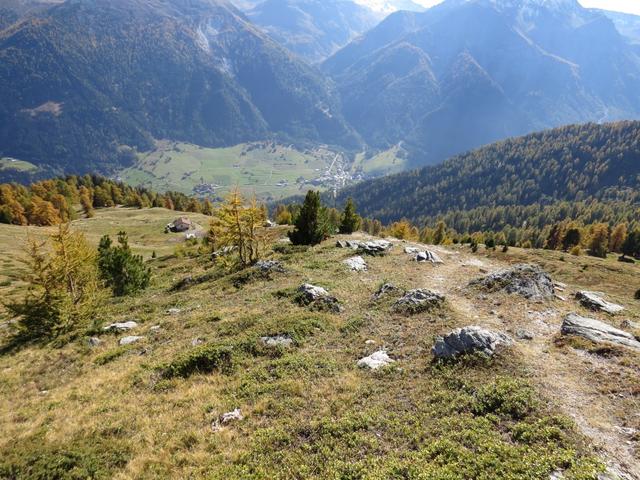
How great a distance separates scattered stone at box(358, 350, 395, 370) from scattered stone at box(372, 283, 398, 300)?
1033 centimetres

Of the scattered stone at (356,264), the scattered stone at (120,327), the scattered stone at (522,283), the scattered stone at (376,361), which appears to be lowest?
the scattered stone at (120,327)

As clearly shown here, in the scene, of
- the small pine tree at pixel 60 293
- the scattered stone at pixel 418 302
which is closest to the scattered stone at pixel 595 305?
the scattered stone at pixel 418 302

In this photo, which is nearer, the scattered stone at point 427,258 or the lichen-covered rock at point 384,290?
the lichen-covered rock at point 384,290

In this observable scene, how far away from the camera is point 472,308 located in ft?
96.4

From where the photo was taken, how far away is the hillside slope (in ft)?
45.6

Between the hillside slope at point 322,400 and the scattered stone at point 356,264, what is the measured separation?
11.2m

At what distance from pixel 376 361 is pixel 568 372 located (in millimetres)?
10373

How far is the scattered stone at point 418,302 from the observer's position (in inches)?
1120

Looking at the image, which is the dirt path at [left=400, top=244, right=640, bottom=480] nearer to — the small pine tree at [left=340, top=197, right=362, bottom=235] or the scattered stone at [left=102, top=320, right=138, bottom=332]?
the scattered stone at [left=102, top=320, right=138, bottom=332]

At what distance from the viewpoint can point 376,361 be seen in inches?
846

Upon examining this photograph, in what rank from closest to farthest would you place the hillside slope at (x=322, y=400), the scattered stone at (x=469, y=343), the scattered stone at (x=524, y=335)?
the hillside slope at (x=322, y=400) < the scattered stone at (x=469, y=343) < the scattered stone at (x=524, y=335)

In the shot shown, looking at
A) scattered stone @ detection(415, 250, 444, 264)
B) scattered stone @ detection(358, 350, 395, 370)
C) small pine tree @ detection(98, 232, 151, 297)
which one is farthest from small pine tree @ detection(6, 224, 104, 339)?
scattered stone @ detection(415, 250, 444, 264)

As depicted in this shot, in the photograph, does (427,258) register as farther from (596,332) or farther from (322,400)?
(322,400)

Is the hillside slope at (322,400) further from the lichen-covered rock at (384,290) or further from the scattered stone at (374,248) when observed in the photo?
the scattered stone at (374,248)
